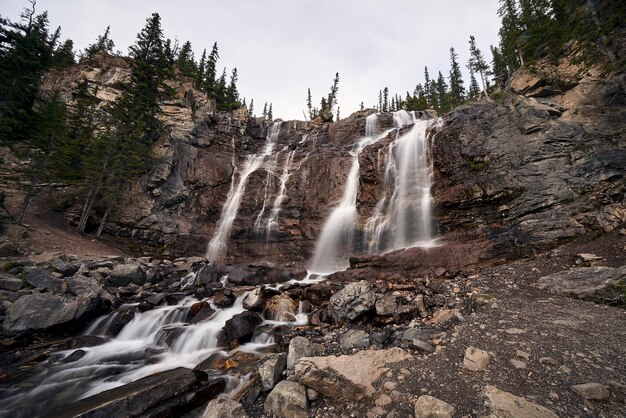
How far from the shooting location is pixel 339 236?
1962 cm

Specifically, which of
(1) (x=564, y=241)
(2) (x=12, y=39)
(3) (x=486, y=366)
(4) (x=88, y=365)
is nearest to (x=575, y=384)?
(3) (x=486, y=366)

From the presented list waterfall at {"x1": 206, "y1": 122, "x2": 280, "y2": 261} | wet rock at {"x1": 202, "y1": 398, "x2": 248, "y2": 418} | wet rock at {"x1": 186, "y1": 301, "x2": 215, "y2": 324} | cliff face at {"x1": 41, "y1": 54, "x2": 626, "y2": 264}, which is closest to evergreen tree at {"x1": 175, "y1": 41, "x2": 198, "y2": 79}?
cliff face at {"x1": 41, "y1": 54, "x2": 626, "y2": 264}

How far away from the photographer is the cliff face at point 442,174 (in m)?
11.8

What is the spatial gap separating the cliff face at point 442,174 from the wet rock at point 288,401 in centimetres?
1014

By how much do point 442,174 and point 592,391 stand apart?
48.3 ft

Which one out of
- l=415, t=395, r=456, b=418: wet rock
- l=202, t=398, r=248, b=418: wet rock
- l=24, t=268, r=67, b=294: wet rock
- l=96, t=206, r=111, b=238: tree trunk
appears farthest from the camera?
l=96, t=206, r=111, b=238: tree trunk

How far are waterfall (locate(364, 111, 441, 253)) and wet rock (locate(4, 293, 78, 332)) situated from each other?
15.5m

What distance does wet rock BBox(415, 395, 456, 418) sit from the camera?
3559mm

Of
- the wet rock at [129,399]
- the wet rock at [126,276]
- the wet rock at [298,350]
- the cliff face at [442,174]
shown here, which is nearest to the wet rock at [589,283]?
the cliff face at [442,174]

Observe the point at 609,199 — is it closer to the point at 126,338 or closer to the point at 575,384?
the point at 575,384

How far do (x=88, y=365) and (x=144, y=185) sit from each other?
19.6 metres

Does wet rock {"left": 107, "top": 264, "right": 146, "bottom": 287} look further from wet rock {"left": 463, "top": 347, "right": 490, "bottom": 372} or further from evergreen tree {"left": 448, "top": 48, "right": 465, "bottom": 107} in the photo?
evergreen tree {"left": 448, "top": 48, "right": 465, "bottom": 107}

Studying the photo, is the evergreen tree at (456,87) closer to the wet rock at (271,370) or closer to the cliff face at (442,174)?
the cliff face at (442,174)

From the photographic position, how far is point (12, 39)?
63.6 feet
